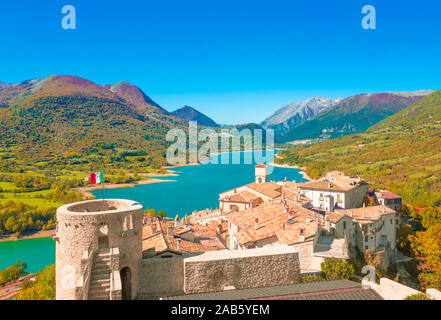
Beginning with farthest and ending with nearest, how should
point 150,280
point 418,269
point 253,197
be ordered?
point 253,197
point 418,269
point 150,280

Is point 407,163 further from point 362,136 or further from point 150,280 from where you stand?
point 150,280

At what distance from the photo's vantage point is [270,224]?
2355cm

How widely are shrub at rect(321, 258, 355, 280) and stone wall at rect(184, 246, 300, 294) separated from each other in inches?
172

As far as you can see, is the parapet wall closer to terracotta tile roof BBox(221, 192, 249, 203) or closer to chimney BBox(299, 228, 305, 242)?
chimney BBox(299, 228, 305, 242)

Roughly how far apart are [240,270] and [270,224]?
404 inches

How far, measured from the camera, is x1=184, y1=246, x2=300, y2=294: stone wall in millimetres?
13273

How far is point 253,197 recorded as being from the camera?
3669 cm

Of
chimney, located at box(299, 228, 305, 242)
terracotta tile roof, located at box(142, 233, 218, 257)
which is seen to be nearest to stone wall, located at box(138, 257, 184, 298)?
terracotta tile roof, located at box(142, 233, 218, 257)

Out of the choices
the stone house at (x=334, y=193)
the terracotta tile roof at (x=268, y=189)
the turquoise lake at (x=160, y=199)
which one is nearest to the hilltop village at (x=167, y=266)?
the terracotta tile roof at (x=268, y=189)

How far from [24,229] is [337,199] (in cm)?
5380

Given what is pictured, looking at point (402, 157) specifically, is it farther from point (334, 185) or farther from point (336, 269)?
point (336, 269)

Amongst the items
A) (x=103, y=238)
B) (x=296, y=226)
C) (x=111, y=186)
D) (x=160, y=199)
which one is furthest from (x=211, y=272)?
(x=111, y=186)
